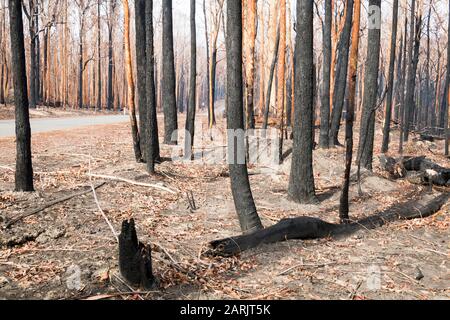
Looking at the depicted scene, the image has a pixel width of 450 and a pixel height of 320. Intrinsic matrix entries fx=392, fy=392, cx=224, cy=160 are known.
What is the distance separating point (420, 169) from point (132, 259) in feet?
30.0

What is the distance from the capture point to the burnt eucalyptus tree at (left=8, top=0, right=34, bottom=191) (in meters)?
6.05

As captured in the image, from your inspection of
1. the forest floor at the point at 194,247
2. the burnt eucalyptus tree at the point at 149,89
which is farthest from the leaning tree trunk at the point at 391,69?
the burnt eucalyptus tree at the point at 149,89

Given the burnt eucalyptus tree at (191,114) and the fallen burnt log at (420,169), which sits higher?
the burnt eucalyptus tree at (191,114)

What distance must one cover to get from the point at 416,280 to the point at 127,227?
10.4 ft

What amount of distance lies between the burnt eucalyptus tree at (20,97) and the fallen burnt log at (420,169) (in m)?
8.61

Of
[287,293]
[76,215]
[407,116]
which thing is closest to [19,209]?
[76,215]

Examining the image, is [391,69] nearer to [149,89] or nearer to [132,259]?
[149,89]

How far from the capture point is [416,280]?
4312 mm

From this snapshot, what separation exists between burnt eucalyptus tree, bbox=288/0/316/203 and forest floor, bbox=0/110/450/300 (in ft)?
1.36

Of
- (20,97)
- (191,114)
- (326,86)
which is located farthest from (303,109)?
(326,86)

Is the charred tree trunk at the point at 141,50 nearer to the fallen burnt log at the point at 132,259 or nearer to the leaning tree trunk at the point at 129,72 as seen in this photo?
the leaning tree trunk at the point at 129,72

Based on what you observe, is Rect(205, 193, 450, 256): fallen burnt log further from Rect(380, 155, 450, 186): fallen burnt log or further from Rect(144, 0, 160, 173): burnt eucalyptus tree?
Rect(144, 0, 160, 173): burnt eucalyptus tree

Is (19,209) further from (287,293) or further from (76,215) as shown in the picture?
(287,293)

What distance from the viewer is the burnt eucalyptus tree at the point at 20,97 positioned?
19.9 ft
